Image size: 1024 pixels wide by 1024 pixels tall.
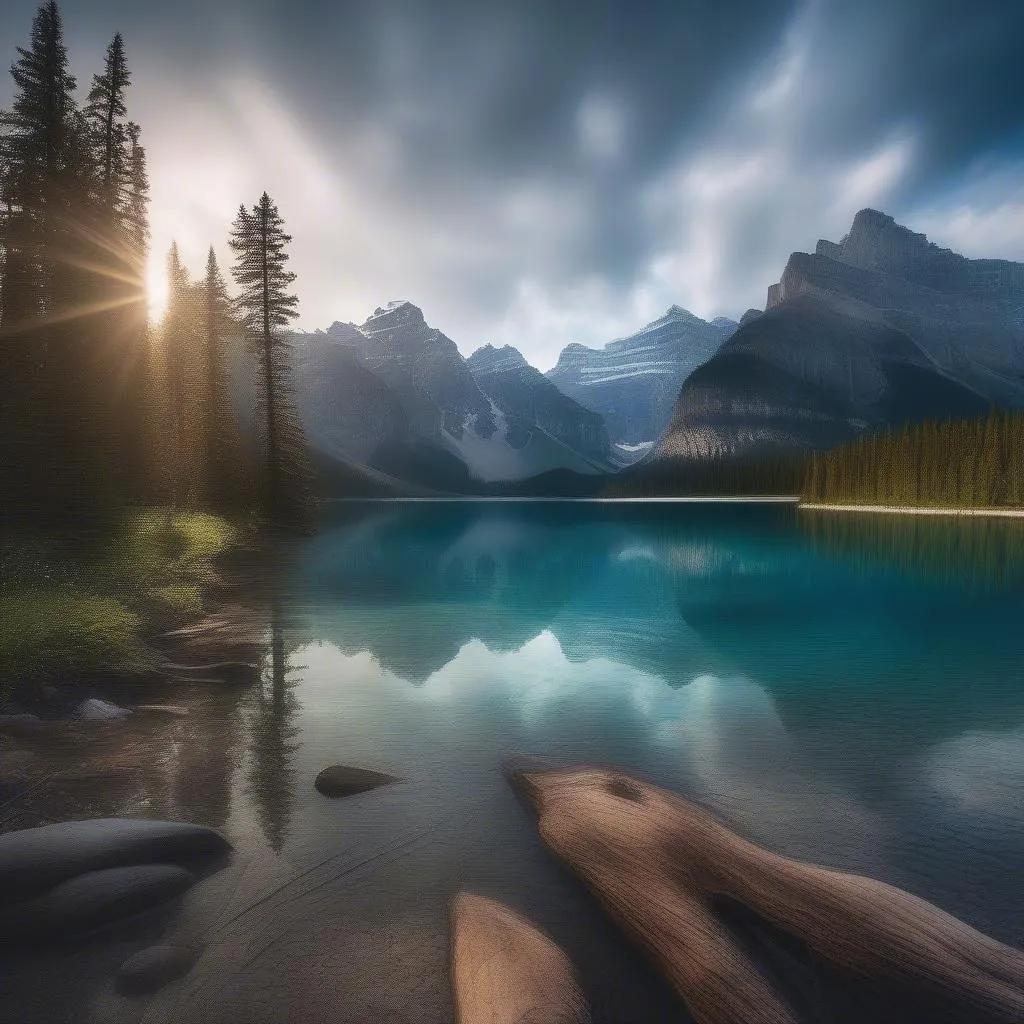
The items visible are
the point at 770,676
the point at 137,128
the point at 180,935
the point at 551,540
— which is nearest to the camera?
the point at 180,935

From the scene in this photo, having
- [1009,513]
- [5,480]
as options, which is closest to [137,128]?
[5,480]

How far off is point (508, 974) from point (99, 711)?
10009 mm

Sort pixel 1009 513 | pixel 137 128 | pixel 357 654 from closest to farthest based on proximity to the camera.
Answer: pixel 357 654
pixel 137 128
pixel 1009 513

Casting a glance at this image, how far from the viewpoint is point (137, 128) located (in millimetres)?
→ 43375

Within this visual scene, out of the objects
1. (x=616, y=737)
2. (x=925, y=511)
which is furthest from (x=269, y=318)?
(x=925, y=511)

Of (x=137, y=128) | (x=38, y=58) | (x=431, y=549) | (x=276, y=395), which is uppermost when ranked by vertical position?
(x=137, y=128)

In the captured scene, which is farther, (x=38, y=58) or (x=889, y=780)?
(x=38, y=58)

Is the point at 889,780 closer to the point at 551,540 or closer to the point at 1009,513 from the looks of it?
the point at 551,540

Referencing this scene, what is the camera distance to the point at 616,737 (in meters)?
11.8

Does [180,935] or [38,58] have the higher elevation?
[38,58]

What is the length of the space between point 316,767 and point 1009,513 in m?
102

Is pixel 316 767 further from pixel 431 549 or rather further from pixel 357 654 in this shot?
pixel 431 549

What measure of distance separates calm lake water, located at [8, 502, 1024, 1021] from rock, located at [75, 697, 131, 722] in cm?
A: 151

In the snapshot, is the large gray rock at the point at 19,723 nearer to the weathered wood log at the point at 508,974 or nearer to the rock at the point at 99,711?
the rock at the point at 99,711
